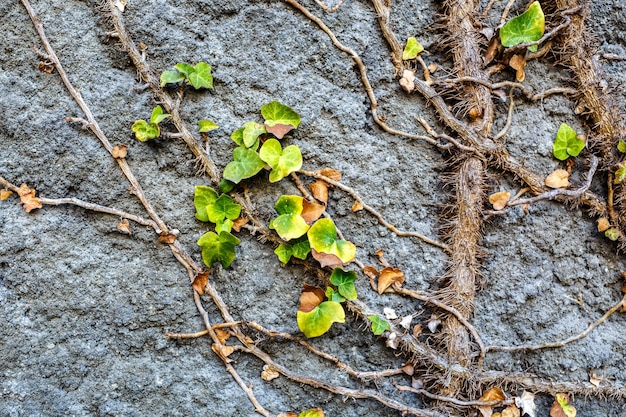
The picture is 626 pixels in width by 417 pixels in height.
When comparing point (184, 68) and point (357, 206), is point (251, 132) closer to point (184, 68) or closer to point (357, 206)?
point (184, 68)

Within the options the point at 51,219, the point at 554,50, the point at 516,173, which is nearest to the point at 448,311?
the point at 516,173

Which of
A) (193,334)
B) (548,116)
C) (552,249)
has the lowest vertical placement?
(193,334)

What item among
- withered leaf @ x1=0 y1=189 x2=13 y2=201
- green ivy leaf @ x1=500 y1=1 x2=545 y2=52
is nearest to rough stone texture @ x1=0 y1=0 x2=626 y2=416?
withered leaf @ x1=0 y1=189 x2=13 y2=201

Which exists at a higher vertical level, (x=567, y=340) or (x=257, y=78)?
(x=257, y=78)

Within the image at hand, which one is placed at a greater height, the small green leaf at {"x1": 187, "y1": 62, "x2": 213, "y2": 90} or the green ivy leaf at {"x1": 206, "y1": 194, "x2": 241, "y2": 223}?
the small green leaf at {"x1": 187, "y1": 62, "x2": 213, "y2": 90}

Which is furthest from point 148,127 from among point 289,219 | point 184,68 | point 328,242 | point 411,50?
point 411,50

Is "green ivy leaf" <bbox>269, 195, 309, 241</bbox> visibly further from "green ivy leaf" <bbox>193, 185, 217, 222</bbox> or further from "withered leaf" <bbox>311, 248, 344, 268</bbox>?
"green ivy leaf" <bbox>193, 185, 217, 222</bbox>

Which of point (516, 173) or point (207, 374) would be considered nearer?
point (207, 374)

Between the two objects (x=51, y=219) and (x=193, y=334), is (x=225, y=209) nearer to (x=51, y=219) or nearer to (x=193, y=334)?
(x=193, y=334)
